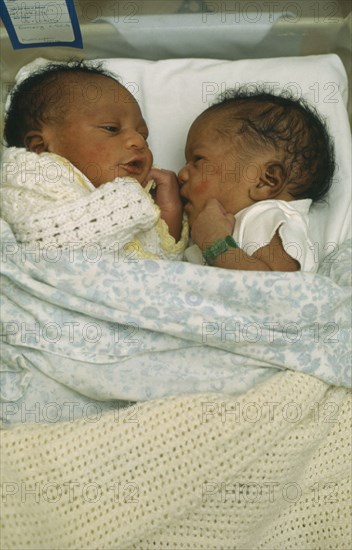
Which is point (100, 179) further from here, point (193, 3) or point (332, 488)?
point (332, 488)

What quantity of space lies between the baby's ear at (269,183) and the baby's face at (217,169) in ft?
0.04

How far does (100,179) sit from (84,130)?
12cm

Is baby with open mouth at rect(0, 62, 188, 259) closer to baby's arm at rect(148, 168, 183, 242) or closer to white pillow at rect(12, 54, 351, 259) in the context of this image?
baby's arm at rect(148, 168, 183, 242)

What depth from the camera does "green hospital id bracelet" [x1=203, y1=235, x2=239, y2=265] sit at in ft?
3.88

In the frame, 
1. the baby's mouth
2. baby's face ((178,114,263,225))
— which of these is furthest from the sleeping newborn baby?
the baby's mouth

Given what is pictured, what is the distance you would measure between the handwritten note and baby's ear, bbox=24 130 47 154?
40cm

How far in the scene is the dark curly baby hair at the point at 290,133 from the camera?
127cm

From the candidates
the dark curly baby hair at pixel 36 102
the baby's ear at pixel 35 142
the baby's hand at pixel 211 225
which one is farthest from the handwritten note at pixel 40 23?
the baby's hand at pixel 211 225

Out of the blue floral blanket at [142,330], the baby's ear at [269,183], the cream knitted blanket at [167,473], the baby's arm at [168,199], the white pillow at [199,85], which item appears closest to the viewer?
the cream knitted blanket at [167,473]

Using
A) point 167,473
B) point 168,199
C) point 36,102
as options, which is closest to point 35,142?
point 36,102

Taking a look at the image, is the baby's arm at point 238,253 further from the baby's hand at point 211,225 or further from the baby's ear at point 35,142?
the baby's ear at point 35,142

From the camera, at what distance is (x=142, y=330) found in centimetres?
108

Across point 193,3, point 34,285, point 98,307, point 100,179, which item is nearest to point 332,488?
Result: point 98,307

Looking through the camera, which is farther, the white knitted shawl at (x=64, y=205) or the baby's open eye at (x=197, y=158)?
the baby's open eye at (x=197, y=158)
